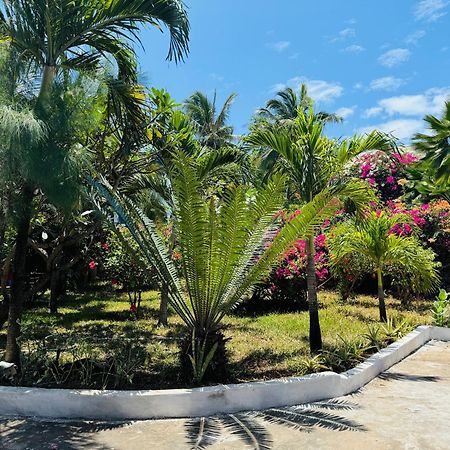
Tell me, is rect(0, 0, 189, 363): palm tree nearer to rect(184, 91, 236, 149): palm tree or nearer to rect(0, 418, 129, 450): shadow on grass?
rect(0, 418, 129, 450): shadow on grass

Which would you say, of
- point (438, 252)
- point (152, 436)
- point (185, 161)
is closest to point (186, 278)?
point (185, 161)

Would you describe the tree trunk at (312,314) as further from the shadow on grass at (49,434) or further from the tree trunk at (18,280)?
the tree trunk at (18,280)

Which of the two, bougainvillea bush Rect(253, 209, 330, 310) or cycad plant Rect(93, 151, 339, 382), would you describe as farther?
bougainvillea bush Rect(253, 209, 330, 310)

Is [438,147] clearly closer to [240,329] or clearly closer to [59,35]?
[240,329]

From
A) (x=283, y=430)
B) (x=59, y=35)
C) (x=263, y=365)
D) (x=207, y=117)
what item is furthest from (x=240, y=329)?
(x=207, y=117)

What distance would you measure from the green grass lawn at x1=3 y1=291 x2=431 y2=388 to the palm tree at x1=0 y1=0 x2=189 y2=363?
196 cm

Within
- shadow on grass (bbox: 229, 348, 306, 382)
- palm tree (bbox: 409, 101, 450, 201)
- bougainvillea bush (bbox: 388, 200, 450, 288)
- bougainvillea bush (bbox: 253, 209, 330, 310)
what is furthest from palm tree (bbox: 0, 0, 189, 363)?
bougainvillea bush (bbox: 388, 200, 450, 288)

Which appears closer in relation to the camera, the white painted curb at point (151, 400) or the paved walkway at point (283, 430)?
the paved walkway at point (283, 430)

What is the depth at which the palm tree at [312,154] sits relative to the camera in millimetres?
7324

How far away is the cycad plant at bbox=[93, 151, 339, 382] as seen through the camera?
5824 millimetres

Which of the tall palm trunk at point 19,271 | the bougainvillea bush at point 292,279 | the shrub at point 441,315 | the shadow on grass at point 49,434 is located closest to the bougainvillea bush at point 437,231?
the bougainvillea bush at point 292,279

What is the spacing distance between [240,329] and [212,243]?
445 cm

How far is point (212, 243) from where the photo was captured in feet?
19.4

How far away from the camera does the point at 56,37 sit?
5.68 m
